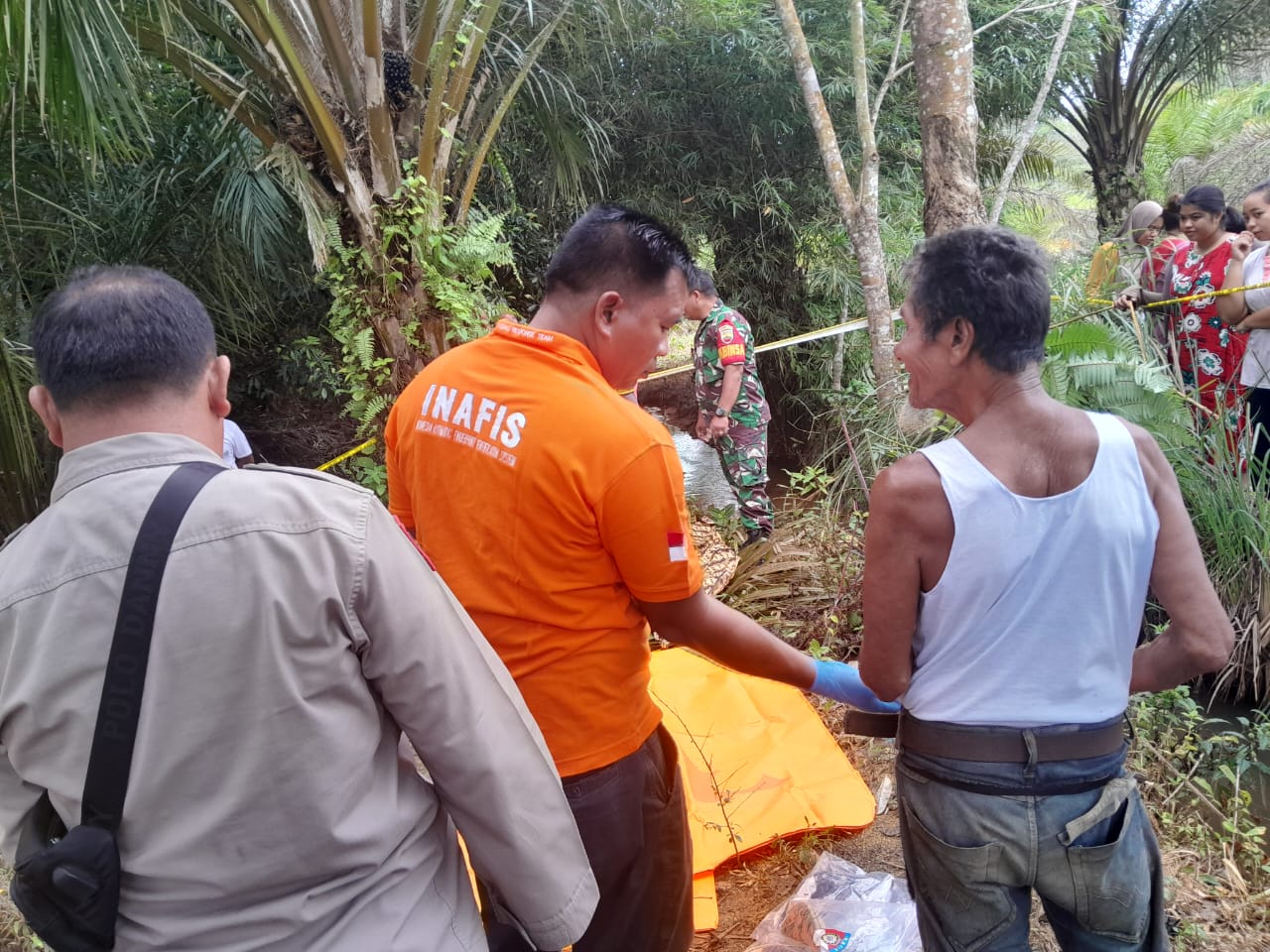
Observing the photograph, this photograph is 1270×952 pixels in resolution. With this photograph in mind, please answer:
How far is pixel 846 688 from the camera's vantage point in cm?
173

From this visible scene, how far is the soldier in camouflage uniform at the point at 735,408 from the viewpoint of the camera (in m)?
5.10

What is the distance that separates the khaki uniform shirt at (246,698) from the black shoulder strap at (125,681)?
12 mm

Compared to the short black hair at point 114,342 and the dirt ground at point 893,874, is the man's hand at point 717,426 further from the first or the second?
the short black hair at point 114,342

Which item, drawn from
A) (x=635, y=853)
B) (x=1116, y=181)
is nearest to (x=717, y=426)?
(x=635, y=853)

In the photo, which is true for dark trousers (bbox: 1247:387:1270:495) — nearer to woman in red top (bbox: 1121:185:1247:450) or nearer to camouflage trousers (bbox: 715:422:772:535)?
woman in red top (bbox: 1121:185:1247:450)

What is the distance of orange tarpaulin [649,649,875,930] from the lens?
267cm

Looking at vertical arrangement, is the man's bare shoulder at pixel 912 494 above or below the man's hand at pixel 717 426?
above

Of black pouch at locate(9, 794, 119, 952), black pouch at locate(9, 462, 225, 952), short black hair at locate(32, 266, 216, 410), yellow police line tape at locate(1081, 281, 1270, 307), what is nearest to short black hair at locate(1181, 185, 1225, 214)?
yellow police line tape at locate(1081, 281, 1270, 307)

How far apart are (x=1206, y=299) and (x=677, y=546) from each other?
435cm

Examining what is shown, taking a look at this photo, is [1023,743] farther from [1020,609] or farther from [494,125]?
[494,125]

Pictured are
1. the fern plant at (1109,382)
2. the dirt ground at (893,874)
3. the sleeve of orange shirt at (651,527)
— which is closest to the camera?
the sleeve of orange shirt at (651,527)

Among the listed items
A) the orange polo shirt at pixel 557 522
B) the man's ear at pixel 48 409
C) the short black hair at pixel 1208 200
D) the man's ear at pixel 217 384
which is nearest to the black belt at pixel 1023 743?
the orange polo shirt at pixel 557 522

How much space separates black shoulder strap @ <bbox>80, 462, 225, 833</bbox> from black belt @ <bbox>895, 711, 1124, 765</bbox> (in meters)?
1.14

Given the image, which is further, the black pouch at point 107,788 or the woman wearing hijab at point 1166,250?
the woman wearing hijab at point 1166,250
